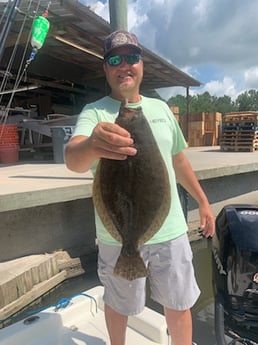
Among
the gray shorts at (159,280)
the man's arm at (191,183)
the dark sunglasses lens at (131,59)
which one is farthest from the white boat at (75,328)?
the dark sunglasses lens at (131,59)

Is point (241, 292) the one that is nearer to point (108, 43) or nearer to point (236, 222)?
point (236, 222)

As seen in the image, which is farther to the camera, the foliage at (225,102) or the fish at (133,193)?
the foliage at (225,102)

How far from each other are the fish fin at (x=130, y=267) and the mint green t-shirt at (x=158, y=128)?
0.12 m

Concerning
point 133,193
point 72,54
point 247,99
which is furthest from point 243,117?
point 247,99

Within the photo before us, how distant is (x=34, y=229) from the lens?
4.70 metres

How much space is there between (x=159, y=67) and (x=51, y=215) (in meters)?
8.06

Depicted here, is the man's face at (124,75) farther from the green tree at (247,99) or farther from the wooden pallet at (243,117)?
the green tree at (247,99)

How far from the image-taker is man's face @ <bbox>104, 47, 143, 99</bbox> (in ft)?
5.42

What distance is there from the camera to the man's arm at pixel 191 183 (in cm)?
199

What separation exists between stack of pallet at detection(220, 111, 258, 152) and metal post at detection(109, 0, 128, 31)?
8907 mm

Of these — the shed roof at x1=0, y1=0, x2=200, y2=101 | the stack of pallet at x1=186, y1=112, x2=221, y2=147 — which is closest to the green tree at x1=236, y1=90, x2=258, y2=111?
the stack of pallet at x1=186, y1=112, x2=221, y2=147

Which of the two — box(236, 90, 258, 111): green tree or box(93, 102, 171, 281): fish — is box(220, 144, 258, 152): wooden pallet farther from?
box(236, 90, 258, 111): green tree

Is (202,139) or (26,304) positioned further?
(202,139)

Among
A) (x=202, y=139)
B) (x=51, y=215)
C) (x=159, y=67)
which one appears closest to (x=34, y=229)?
(x=51, y=215)
